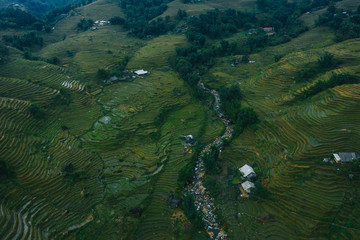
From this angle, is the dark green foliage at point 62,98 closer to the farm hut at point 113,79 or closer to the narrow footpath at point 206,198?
the farm hut at point 113,79

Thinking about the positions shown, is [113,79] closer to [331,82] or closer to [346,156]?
[331,82]

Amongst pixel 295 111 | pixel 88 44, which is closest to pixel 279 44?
pixel 295 111

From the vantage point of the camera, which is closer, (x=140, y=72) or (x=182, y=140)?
(x=182, y=140)

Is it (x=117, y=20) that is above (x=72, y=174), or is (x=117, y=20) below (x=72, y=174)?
above

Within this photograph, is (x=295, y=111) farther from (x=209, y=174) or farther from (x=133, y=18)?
(x=133, y=18)

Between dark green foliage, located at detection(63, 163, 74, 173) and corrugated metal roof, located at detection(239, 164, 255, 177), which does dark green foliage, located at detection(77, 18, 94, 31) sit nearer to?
dark green foliage, located at detection(63, 163, 74, 173)

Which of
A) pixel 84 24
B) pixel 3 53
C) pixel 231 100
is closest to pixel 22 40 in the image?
pixel 3 53
